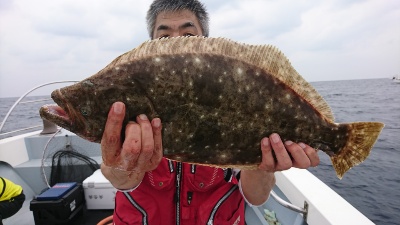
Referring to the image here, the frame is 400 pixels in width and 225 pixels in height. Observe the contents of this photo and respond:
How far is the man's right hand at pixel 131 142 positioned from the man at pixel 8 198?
11.3 ft

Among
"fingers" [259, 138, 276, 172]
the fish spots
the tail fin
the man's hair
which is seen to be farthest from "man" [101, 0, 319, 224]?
the fish spots

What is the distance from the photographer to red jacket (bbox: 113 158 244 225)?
2.99 metres

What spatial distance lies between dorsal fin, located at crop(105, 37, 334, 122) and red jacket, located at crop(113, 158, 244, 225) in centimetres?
138

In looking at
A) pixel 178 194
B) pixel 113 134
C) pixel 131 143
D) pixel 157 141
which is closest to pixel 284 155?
pixel 157 141

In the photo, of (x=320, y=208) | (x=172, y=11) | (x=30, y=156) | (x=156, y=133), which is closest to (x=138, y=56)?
(x=156, y=133)

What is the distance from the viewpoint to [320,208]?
3332mm

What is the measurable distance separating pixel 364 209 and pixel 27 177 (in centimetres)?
1059

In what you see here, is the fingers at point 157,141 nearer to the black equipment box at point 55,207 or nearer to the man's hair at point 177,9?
the man's hair at point 177,9

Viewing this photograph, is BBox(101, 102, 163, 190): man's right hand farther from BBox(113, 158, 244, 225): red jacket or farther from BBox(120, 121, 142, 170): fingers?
BBox(113, 158, 244, 225): red jacket

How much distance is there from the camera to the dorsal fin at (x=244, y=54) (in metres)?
1.87

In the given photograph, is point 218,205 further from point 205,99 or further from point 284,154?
point 205,99

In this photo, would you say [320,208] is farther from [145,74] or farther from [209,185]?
[145,74]

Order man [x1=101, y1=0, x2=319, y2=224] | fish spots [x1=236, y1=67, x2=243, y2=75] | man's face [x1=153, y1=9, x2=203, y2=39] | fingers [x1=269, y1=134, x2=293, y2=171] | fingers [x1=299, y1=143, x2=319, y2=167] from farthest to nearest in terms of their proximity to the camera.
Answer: man's face [x1=153, y1=9, x2=203, y2=39] → man [x1=101, y1=0, x2=319, y2=224] → fingers [x1=299, y1=143, x2=319, y2=167] → fingers [x1=269, y1=134, x2=293, y2=171] → fish spots [x1=236, y1=67, x2=243, y2=75]

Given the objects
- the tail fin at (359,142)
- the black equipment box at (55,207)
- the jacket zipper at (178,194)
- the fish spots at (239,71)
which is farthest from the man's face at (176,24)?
the black equipment box at (55,207)
